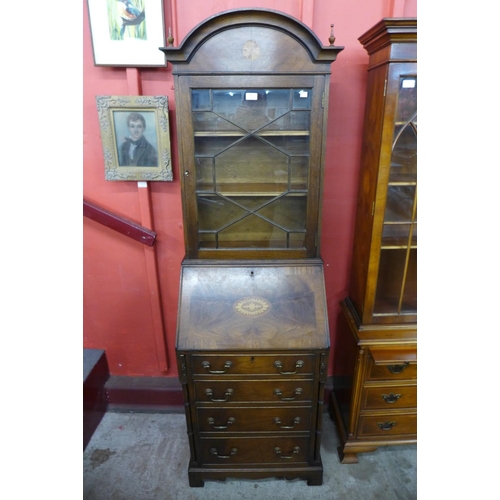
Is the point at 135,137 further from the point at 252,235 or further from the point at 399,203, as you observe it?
the point at 399,203

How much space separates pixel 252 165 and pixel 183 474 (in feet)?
5.37

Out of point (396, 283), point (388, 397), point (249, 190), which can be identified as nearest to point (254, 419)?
point (388, 397)

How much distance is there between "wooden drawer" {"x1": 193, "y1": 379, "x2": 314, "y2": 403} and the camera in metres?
1.55

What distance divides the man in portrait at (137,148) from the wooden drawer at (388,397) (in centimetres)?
161

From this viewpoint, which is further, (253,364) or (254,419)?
(254,419)

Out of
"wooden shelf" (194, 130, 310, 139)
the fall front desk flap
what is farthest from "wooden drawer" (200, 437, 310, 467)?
"wooden shelf" (194, 130, 310, 139)

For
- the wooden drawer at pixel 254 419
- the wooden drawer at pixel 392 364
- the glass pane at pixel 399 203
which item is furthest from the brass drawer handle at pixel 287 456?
the glass pane at pixel 399 203

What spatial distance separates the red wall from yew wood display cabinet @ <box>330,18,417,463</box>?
14 cm

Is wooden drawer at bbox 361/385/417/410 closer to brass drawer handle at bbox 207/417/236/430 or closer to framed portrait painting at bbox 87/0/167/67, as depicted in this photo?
brass drawer handle at bbox 207/417/236/430

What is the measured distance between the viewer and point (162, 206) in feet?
6.25

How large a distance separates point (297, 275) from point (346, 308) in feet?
1.61

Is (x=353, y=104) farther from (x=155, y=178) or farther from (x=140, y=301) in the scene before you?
(x=140, y=301)

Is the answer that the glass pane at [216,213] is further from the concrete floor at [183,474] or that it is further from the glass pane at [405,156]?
the concrete floor at [183,474]
